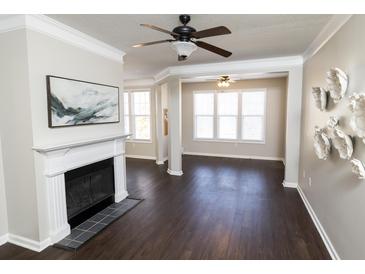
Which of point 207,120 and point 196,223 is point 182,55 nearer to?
point 196,223

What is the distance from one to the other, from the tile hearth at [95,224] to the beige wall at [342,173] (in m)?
2.68

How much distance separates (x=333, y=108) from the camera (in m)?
2.45

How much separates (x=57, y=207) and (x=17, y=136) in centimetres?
91

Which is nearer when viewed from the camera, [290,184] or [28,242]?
[28,242]

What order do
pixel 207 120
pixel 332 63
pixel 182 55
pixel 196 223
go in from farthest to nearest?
pixel 207 120 → pixel 196 223 → pixel 332 63 → pixel 182 55

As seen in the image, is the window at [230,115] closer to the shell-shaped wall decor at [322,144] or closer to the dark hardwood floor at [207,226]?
the dark hardwood floor at [207,226]

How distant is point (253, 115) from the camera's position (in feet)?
22.8

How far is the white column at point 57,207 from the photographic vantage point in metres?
2.54

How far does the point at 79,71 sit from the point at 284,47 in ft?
10.3

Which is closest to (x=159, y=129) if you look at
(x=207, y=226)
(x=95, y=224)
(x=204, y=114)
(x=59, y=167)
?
(x=204, y=114)

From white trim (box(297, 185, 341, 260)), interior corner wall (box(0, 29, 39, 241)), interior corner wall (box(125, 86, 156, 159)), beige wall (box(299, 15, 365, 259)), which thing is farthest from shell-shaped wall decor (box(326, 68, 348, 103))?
interior corner wall (box(125, 86, 156, 159))

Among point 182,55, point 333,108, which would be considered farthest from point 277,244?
point 182,55

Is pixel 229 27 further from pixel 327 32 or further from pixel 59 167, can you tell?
pixel 59 167
